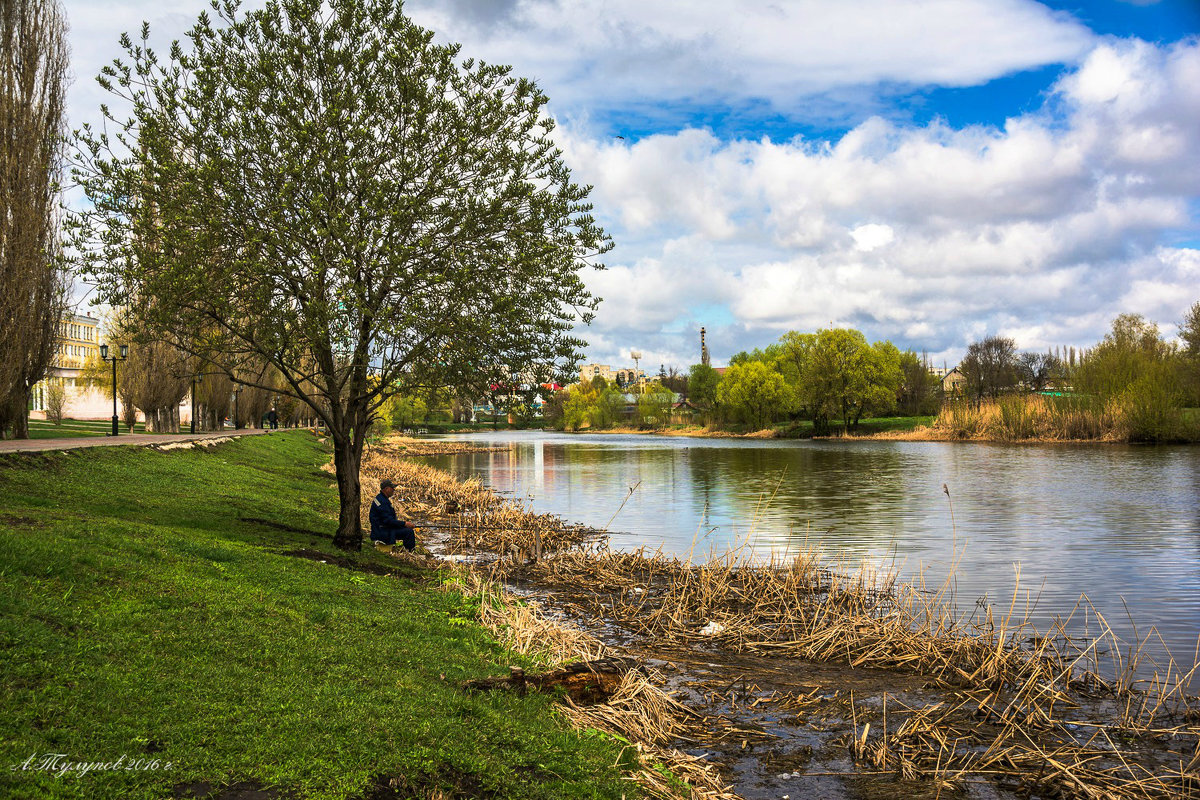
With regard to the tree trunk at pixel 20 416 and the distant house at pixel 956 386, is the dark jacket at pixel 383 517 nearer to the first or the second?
the tree trunk at pixel 20 416

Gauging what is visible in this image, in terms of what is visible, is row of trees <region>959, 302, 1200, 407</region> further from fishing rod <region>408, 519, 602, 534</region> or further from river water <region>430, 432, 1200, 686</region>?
fishing rod <region>408, 519, 602, 534</region>

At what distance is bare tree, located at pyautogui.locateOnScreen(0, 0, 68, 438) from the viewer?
82.9 ft

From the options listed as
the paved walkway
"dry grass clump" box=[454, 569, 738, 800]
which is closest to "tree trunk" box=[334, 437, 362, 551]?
"dry grass clump" box=[454, 569, 738, 800]

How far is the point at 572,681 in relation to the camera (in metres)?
8.55

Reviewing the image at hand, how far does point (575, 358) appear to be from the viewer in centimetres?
1597

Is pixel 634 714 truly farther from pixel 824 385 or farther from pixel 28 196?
pixel 824 385

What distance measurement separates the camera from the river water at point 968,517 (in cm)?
1588

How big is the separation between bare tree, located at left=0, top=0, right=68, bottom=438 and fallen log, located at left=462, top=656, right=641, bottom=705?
76.8 ft

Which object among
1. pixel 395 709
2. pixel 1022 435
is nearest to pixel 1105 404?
pixel 1022 435

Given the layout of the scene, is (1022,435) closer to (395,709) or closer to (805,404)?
(805,404)

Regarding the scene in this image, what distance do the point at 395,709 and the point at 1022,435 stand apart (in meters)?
64.5

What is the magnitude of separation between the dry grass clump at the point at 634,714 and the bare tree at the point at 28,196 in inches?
857

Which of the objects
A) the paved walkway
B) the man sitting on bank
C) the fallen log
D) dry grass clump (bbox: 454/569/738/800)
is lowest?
dry grass clump (bbox: 454/569/738/800)

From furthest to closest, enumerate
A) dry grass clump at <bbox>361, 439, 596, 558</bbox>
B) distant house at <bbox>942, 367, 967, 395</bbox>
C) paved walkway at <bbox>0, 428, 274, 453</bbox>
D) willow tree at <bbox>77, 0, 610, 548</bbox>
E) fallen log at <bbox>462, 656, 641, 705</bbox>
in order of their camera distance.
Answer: distant house at <bbox>942, 367, 967, 395</bbox> < paved walkway at <bbox>0, 428, 274, 453</bbox> < dry grass clump at <bbox>361, 439, 596, 558</bbox> < willow tree at <bbox>77, 0, 610, 548</bbox> < fallen log at <bbox>462, 656, 641, 705</bbox>
